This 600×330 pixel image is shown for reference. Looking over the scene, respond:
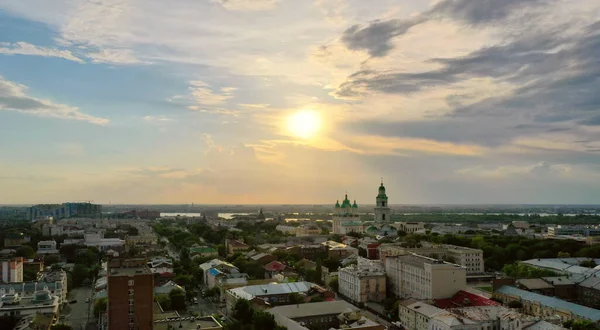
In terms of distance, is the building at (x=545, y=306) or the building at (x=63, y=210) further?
the building at (x=63, y=210)

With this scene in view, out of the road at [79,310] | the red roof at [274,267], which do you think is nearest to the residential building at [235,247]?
the red roof at [274,267]

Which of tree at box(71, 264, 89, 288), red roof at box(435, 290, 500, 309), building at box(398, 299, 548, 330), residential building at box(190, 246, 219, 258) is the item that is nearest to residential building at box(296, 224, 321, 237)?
residential building at box(190, 246, 219, 258)

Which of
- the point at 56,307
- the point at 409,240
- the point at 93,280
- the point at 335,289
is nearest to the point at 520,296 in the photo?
the point at 335,289

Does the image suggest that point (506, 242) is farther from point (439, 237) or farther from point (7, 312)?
point (7, 312)

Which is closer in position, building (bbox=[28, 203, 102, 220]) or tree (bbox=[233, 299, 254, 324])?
tree (bbox=[233, 299, 254, 324])

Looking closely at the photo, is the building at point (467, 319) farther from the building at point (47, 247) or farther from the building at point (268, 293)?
the building at point (47, 247)

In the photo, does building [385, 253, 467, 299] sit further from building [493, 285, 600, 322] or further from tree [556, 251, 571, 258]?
tree [556, 251, 571, 258]
